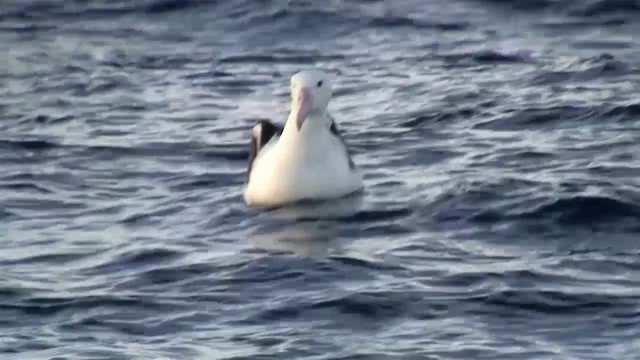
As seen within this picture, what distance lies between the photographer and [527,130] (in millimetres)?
15977

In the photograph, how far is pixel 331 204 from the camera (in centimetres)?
1385

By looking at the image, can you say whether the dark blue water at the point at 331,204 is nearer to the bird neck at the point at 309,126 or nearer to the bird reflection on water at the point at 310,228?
the bird reflection on water at the point at 310,228

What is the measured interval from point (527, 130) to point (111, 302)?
568 cm

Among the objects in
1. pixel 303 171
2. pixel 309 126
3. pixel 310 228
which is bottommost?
pixel 310 228

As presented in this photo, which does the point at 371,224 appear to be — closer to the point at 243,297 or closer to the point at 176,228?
the point at 176,228

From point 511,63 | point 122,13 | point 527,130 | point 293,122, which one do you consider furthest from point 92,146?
point 122,13

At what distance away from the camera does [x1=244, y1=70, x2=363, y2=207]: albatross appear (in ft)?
45.6

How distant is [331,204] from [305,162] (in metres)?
0.42

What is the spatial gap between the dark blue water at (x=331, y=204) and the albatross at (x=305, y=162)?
0.51 ft

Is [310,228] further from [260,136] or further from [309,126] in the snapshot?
[260,136]

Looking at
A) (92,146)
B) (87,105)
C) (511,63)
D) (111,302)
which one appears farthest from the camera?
(511,63)

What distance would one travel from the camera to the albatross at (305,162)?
13.9 meters

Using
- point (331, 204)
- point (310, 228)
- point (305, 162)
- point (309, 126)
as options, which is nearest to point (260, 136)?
point (309, 126)

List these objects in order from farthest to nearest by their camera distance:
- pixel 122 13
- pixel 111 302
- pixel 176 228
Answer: pixel 122 13 < pixel 176 228 < pixel 111 302
